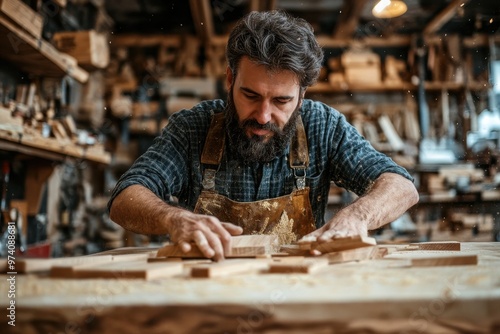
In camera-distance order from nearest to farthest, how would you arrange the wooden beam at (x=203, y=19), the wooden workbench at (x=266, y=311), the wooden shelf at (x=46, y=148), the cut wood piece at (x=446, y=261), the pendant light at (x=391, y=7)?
the wooden workbench at (x=266, y=311) → the cut wood piece at (x=446, y=261) → the wooden shelf at (x=46, y=148) → the pendant light at (x=391, y=7) → the wooden beam at (x=203, y=19)

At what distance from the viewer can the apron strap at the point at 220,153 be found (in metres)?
2.57

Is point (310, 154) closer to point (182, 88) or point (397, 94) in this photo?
point (182, 88)

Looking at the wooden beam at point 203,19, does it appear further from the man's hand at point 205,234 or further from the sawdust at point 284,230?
the man's hand at point 205,234

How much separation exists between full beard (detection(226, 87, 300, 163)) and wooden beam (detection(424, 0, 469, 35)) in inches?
→ 172

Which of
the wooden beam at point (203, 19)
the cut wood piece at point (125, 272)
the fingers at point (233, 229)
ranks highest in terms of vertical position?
the wooden beam at point (203, 19)

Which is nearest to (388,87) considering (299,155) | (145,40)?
(145,40)

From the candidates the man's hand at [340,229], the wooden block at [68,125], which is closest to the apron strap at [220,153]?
the man's hand at [340,229]

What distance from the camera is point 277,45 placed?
7.77 feet

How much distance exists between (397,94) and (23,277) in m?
6.67

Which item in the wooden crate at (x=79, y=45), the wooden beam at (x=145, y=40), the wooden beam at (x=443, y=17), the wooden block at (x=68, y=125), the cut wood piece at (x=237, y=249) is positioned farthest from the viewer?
the wooden beam at (x=145, y=40)

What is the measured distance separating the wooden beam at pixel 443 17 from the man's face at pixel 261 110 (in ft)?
14.4

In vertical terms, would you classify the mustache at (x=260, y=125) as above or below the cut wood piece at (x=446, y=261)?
above

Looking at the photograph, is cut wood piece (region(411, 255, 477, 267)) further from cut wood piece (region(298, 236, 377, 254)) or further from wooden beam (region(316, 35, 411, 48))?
wooden beam (region(316, 35, 411, 48))

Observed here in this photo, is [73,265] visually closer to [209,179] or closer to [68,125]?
[209,179]
